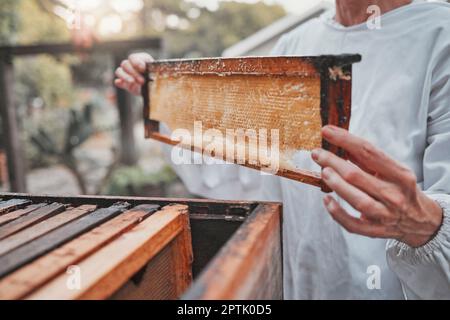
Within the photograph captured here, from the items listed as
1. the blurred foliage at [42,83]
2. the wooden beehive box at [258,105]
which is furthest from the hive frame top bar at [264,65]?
the blurred foliage at [42,83]

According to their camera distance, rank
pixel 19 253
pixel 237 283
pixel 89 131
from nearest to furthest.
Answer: pixel 237 283 < pixel 19 253 < pixel 89 131

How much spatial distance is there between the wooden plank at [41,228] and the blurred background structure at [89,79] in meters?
2.23

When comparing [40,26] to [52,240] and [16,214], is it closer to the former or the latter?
[16,214]

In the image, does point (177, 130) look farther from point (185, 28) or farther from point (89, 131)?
point (185, 28)

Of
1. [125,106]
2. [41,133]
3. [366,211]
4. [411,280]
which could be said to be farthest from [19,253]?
[41,133]

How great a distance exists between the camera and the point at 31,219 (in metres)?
1.46

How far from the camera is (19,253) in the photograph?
1152 millimetres

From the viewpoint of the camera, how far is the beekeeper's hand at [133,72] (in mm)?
2432

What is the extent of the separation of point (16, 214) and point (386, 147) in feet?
5.76

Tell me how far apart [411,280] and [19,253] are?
5.12ft

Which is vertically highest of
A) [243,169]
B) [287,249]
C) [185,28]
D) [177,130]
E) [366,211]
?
[185,28]

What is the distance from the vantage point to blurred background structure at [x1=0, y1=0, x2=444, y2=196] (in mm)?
6711

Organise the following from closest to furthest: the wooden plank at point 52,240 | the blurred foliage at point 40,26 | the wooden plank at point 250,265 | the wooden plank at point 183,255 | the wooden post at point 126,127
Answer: the wooden plank at point 250,265 < the wooden plank at point 52,240 < the wooden plank at point 183,255 < the wooden post at point 126,127 < the blurred foliage at point 40,26

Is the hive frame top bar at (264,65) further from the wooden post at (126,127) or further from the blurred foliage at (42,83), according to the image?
the blurred foliage at (42,83)
